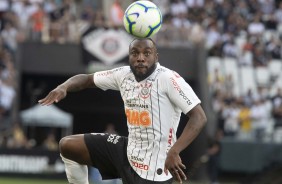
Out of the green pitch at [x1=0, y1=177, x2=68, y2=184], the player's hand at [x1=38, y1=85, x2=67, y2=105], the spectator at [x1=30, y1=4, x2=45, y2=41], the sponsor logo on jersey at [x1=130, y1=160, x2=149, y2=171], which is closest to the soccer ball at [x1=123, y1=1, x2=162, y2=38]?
the player's hand at [x1=38, y1=85, x2=67, y2=105]

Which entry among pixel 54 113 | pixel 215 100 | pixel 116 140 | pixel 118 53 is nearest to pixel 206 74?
pixel 215 100

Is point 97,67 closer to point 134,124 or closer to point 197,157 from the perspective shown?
point 197,157

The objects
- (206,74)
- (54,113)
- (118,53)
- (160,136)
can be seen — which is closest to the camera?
(160,136)

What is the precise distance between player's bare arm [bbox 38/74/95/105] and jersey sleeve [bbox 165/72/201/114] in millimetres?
1047

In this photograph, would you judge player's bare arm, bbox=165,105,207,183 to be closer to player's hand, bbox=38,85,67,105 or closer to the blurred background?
player's hand, bbox=38,85,67,105

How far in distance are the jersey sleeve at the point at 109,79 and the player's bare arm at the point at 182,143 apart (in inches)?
41.2

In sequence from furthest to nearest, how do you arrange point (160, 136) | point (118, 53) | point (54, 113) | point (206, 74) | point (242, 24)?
point (242, 24), point (206, 74), point (118, 53), point (54, 113), point (160, 136)

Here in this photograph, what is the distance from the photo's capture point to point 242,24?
2955 centimetres

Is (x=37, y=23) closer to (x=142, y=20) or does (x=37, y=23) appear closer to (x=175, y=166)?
(x=142, y=20)

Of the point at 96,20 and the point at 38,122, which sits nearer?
the point at 38,122

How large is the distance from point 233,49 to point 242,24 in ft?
6.09

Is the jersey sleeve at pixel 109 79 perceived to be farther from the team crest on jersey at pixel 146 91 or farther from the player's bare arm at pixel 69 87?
the team crest on jersey at pixel 146 91

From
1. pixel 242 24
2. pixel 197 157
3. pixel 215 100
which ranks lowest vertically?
pixel 197 157

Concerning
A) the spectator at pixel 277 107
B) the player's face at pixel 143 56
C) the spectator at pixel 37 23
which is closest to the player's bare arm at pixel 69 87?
the player's face at pixel 143 56
